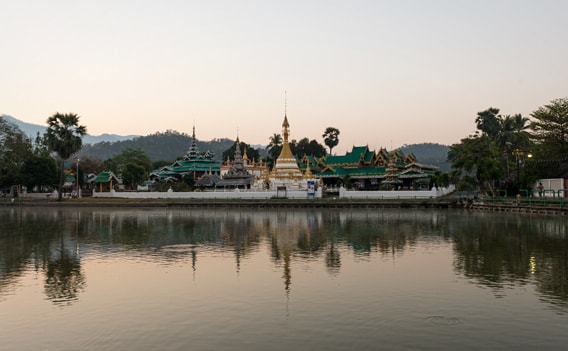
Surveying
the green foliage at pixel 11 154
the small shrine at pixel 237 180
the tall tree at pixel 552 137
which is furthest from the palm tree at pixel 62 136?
the tall tree at pixel 552 137

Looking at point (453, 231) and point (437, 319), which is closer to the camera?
point (437, 319)

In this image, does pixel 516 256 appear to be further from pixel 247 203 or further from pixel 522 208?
pixel 247 203

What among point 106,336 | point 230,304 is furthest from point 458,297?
point 106,336

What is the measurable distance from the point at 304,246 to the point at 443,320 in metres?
13.7

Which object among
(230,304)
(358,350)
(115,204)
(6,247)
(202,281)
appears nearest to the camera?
(358,350)

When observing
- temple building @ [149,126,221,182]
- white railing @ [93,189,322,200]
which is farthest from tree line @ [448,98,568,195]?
temple building @ [149,126,221,182]

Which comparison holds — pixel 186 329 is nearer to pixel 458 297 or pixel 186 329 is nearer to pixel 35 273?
pixel 458 297

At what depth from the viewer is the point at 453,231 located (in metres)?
32.4

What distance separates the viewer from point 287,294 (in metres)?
14.7

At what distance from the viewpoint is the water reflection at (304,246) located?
55.6 ft

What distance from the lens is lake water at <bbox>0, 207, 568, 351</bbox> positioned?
10750 mm

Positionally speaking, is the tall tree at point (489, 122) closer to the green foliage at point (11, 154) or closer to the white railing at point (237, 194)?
the white railing at point (237, 194)

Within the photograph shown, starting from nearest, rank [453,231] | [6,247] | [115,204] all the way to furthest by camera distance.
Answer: [6,247], [453,231], [115,204]

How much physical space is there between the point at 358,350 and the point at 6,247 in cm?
2250
